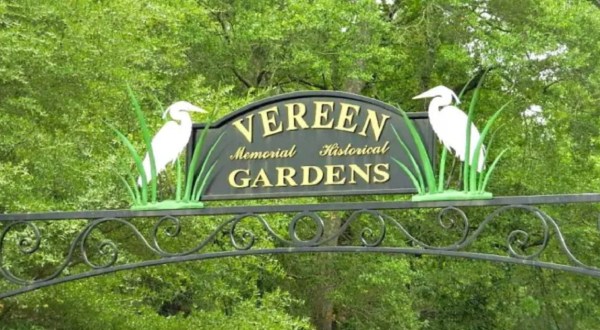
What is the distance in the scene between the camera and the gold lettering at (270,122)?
6.17m

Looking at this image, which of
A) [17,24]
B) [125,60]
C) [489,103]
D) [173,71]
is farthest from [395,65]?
[17,24]

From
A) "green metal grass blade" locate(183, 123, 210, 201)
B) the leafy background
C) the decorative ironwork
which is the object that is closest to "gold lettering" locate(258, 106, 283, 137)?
"green metal grass blade" locate(183, 123, 210, 201)

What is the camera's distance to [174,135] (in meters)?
6.37

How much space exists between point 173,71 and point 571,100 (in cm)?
669

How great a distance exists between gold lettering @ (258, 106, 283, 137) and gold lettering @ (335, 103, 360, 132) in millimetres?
379

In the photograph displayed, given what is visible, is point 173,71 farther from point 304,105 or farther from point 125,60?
point 304,105

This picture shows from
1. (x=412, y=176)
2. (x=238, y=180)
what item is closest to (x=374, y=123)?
(x=412, y=176)

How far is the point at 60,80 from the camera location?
31.6 ft

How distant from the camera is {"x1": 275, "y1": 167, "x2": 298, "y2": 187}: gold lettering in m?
6.09

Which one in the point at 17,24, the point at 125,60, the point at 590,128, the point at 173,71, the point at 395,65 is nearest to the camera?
the point at 17,24

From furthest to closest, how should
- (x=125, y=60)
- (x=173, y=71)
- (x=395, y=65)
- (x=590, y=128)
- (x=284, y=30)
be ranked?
(x=395, y=65) < (x=590, y=128) < (x=284, y=30) < (x=173, y=71) < (x=125, y=60)

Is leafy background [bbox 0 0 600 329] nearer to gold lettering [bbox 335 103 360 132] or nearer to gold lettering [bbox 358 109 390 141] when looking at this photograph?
gold lettering [bbox 335 103 360 132]

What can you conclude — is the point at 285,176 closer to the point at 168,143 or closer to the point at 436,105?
the point at 168,143

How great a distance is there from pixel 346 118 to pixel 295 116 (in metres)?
0.32
